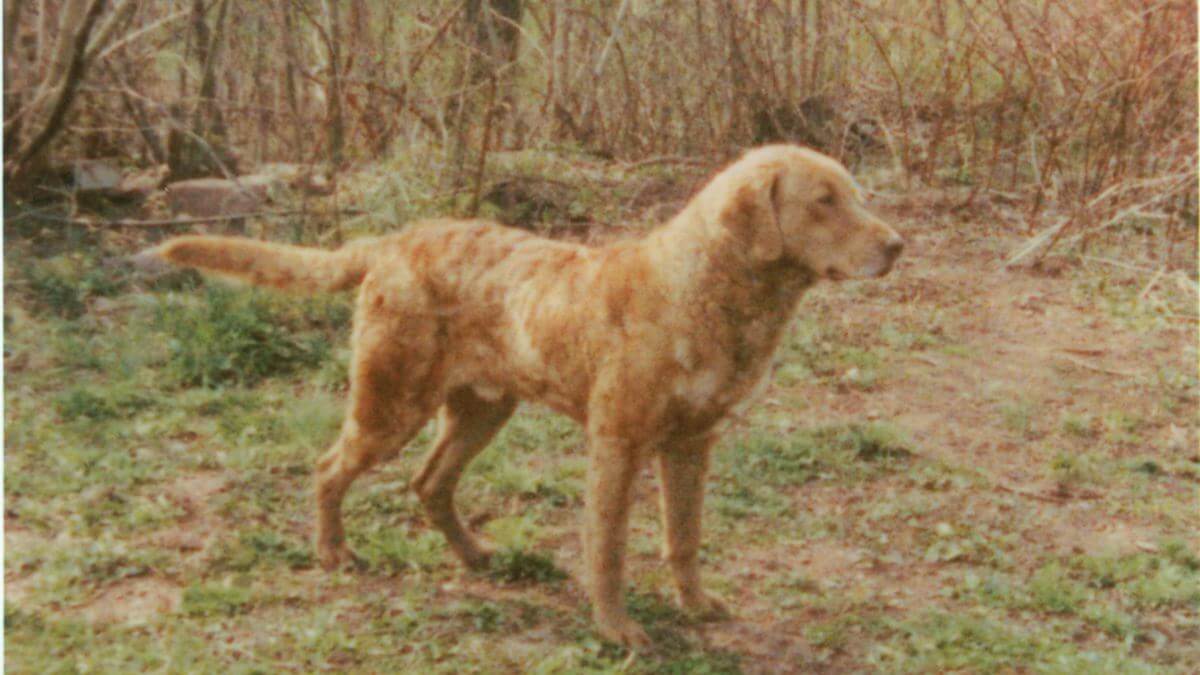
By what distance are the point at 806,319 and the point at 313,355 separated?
10.5 feet

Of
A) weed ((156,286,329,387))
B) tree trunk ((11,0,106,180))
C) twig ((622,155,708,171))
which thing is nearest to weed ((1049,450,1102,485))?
weed ((156,286,329,387))

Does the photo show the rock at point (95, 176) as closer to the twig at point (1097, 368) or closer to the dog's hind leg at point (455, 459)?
the dog's hind leg at point (455, 459)

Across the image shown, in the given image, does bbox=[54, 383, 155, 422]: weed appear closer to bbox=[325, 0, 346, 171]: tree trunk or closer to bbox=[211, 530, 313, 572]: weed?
bbox=[211, 530, 313, 572]: weed

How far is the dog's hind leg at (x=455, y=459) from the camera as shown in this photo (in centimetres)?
536

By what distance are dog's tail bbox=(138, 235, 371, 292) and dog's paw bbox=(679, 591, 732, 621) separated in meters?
1.79

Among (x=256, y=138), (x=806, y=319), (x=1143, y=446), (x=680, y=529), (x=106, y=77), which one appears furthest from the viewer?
(x=256, y=138)

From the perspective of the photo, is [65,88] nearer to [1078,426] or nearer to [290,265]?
[290,265]

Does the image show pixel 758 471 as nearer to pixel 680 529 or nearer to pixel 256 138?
pixel 680 529

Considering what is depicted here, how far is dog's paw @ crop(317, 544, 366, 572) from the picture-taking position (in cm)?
529

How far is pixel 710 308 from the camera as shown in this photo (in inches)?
174

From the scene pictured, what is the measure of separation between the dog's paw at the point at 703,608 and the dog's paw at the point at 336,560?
1.32 meters

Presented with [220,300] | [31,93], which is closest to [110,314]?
[220,300]

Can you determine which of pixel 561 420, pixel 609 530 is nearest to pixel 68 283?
pixel 561 420

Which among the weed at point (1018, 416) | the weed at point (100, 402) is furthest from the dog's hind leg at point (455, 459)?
the weed at point (1018, 416)
